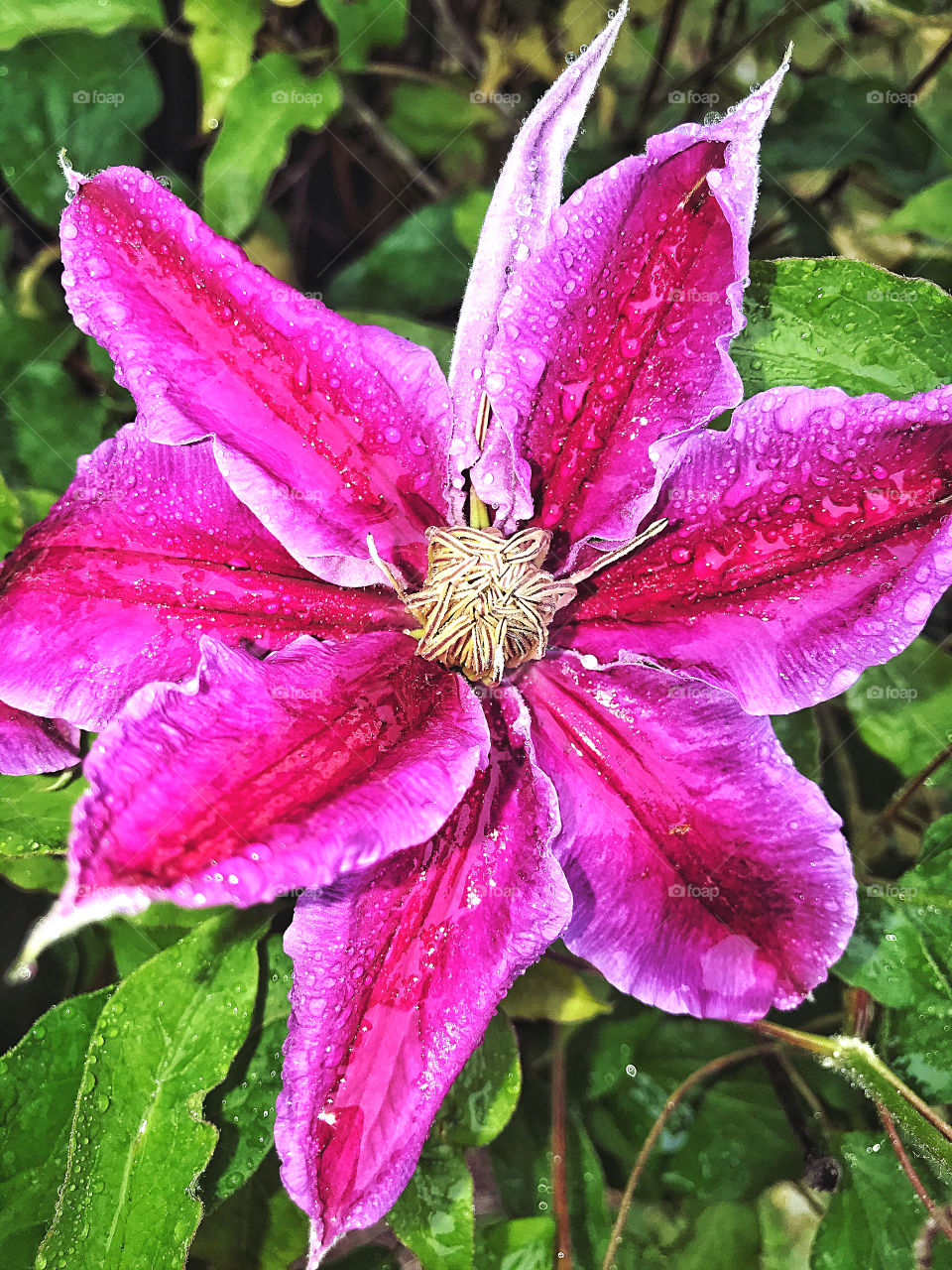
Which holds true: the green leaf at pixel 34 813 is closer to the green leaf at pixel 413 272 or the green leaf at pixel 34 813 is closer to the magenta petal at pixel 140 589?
the magenta petal at pixel 140 589

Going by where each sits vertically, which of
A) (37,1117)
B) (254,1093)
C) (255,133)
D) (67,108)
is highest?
(67,108)

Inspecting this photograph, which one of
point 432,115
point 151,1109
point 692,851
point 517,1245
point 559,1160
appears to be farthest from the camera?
point 432,115

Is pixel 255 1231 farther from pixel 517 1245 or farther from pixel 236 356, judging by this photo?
pixel 236 356

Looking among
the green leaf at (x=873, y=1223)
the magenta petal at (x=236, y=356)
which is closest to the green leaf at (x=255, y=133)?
the magenta petal at (x=236, y=356)

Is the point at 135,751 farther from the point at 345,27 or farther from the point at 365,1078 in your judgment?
the point at 345,27

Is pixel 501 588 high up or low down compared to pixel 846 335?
up

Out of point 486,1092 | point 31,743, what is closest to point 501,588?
point 31,743

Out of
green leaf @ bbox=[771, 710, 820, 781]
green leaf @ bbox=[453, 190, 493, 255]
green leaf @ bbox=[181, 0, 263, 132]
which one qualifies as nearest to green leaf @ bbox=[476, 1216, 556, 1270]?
green leaf @ bbox=[771, 710, 820, 781]
